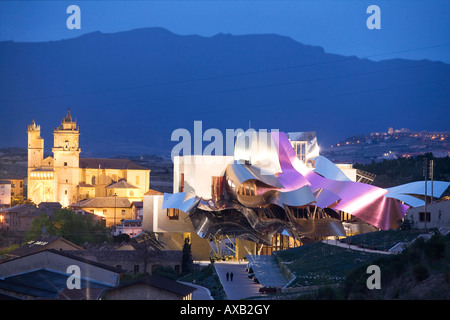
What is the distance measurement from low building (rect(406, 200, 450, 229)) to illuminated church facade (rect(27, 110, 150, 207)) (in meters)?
50.2

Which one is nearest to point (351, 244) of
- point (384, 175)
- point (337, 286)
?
point (337, 286)

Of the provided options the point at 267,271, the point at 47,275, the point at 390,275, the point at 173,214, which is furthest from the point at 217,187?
the point at 390,275

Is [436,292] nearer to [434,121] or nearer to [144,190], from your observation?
[144,190]

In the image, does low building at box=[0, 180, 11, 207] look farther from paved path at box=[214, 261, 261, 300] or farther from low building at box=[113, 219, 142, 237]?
paved path at box=[214, 261, 261, 300]

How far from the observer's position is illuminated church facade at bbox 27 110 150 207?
86250 millimetres

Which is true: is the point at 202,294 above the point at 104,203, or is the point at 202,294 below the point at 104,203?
below

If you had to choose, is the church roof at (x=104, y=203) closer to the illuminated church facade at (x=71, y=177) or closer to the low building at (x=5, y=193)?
the illuminated church facade at (x=71, y=177)

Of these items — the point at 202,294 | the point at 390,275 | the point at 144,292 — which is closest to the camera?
the point at 144,292

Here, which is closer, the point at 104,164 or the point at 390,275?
the point at 390,275

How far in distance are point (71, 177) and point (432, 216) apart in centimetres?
5499

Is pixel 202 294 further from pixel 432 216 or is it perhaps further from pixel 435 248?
pixel 432 216

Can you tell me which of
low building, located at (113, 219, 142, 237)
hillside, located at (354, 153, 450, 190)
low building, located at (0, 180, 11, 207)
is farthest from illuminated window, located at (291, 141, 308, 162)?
low building, located at (0, 180, 11, 207)

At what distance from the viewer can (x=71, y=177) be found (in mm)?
86500

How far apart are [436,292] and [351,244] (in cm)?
1597
